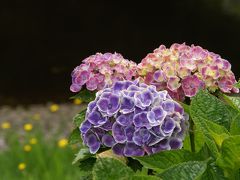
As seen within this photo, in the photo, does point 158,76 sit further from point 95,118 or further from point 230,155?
point 230,155

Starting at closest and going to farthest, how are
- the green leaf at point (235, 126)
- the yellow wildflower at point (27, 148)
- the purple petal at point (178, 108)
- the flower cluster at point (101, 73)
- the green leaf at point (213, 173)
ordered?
the green leaf at point (213, 173)
the green leaf at point (235, 126)
the purple petal at point (178, 108)
the flower cluster at point (101, 73)
the yellow wildflower at point (27, 148)

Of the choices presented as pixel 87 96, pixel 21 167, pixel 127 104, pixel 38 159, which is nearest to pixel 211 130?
pixel 127 104

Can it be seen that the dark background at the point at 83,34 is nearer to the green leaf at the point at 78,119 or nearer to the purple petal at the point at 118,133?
the green leaf at the point at 78,119

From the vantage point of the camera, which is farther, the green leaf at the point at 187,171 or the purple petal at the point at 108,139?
the purple petal at the point at 108,139

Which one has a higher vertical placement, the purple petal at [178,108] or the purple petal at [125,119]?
the purple petal at [178,108]

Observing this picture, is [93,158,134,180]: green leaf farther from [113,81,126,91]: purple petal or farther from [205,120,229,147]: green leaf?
[113,81,126,91]: purple petal

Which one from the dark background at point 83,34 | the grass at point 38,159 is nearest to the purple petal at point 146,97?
the grass at point 38,159
